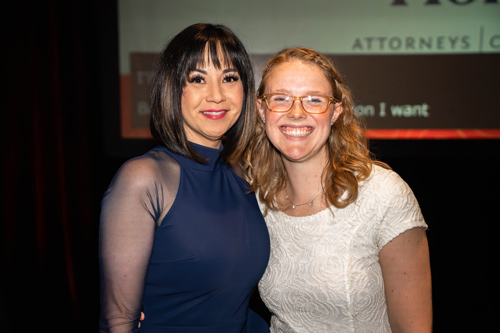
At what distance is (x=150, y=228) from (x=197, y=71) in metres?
0.56

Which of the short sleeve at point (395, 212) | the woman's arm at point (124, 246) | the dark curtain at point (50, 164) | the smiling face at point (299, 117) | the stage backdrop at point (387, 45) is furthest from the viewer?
the dark curtain at point (50, 164)

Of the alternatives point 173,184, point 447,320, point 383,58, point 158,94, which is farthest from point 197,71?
point 447,320

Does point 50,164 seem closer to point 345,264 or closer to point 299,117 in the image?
point 299,117

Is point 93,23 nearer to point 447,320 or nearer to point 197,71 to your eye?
point 197,71

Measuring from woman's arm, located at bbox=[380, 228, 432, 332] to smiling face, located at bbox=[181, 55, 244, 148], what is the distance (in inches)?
28.8

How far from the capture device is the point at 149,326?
145 cm

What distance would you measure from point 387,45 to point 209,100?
2254 millimetres

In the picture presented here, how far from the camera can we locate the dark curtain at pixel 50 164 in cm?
344

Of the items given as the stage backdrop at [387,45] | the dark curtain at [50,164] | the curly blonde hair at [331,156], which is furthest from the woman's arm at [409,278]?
the dark curtain at [50,164]

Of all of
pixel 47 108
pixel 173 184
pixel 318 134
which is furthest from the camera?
pixel 47 108

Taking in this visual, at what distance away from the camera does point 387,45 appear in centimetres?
330

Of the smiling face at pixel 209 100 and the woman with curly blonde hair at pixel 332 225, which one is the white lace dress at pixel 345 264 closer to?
the woman with curly blonde hair at pixel 332 225

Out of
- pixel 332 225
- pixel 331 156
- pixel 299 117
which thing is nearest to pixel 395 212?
pixel 332 225

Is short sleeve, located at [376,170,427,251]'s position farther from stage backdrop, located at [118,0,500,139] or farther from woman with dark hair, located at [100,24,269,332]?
stage backdrop, located at [118,0,500,139]
